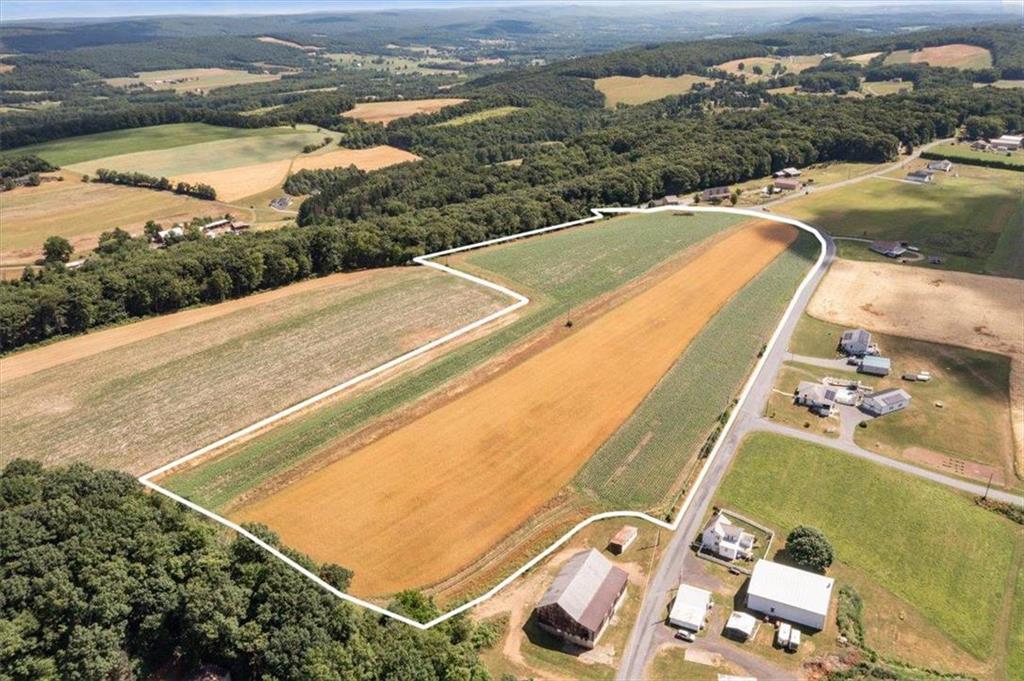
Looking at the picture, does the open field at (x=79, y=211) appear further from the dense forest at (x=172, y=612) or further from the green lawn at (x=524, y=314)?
the dense forest at (x=172, y=612)

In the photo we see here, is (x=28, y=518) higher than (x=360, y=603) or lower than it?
higher

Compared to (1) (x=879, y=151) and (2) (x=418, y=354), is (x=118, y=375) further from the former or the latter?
(1) (x=879, y=151)

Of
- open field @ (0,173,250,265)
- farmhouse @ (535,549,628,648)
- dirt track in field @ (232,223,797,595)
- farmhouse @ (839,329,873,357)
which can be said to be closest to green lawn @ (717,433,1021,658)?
dirt track in field @ (232,223,797,595)

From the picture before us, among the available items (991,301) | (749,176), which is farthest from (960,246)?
(749,176)

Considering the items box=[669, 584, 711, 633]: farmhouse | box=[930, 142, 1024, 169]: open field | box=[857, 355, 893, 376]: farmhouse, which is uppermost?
box=[930, 142, 1024, 169]: open field

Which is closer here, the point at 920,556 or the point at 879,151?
the point at 920,556

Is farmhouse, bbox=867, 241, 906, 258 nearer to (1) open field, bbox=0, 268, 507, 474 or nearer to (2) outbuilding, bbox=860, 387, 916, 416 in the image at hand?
(2) outbuilding, bbox=860, 387, 916, 416
